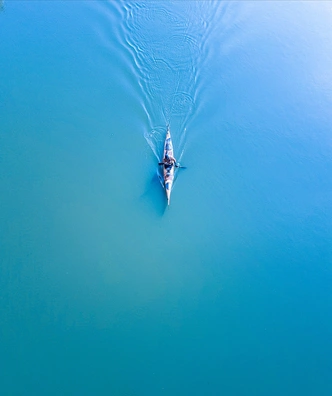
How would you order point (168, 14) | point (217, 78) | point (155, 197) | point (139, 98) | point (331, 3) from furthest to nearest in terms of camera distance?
point (331, 3) < point (168, 14) < point (217, 78) < point (139, 98) < point (155, 197)

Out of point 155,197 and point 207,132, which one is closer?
point 155,197

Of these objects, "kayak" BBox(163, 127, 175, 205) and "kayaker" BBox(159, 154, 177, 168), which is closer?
"kayak" BBox(163, 127, 175, 205)

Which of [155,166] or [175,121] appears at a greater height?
[175,121]

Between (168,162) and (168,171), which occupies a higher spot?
(168,162)

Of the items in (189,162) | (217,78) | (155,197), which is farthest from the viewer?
(217,78)

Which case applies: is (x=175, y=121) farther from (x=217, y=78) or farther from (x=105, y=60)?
(x=105, y=60)

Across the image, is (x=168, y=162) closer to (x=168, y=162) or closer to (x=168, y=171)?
(x=168, y=162)

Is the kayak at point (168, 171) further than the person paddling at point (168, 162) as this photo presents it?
No

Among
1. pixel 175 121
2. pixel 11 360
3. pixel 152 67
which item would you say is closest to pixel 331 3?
pixel 152 67

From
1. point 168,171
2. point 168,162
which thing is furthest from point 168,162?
point 168,171

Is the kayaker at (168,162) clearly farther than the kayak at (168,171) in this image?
Yes

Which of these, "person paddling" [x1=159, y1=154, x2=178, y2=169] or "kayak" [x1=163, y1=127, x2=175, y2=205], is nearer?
"kayak" [x1=163, y1=127, x2=175, y2=205]
